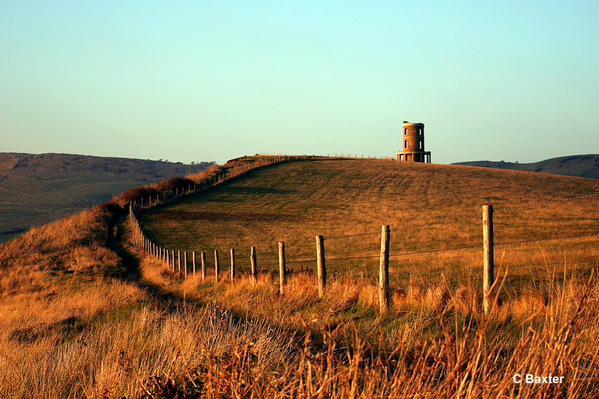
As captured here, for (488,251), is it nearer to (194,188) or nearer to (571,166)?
(194,188)

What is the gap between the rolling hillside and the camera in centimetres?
2670

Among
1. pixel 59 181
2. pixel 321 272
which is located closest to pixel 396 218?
pixel 321 272

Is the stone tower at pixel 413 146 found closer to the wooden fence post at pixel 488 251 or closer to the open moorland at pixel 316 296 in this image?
the open moorland at pixel 316 296

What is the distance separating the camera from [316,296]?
13078 millimetres

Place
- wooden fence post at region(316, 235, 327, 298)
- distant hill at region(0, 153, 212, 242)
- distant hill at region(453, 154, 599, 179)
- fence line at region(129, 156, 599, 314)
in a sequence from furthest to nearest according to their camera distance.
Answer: distant hill at region(453, 154, 599, 179)
distant hill at region(0, 153, 212, 242)
wooden fence post at region(316, 235, 327, 298)
fence line at region(129, 156, 599, 314)

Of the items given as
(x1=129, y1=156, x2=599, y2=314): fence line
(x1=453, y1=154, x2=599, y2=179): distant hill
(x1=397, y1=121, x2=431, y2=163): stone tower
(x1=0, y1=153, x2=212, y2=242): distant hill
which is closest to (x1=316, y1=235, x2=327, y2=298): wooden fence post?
(x1=129, y1=156, x2=599, y2=314): fence line

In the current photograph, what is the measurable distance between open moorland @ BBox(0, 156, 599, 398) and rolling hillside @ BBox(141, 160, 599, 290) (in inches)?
7.4

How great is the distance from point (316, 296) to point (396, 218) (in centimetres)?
3582

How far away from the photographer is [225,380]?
4.24 meters

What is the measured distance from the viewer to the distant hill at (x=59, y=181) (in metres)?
101

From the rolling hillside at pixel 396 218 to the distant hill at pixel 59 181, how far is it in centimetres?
3489

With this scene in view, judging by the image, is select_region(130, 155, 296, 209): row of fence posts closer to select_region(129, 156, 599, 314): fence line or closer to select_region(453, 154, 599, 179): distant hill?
select_region(129, 156, 599, 314): fence line

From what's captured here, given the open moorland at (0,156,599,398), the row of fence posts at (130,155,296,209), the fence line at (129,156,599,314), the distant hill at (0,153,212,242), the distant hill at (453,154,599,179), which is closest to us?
the open moorland at (0,156,599,398)

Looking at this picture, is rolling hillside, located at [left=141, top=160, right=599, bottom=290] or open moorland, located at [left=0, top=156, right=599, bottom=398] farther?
rolling hillside, located at [left=141, top=160, right=599, bottom=290]
